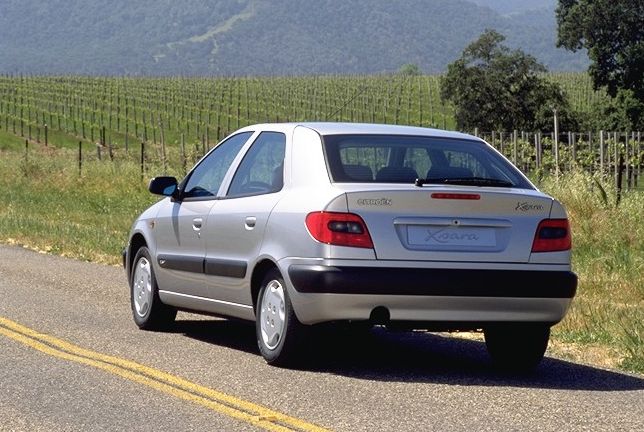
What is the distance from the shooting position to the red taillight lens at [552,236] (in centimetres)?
880

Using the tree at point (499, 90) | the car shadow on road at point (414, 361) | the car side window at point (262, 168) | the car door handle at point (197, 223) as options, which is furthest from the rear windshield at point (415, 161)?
the tree at point (499, 90)

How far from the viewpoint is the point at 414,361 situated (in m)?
9.52

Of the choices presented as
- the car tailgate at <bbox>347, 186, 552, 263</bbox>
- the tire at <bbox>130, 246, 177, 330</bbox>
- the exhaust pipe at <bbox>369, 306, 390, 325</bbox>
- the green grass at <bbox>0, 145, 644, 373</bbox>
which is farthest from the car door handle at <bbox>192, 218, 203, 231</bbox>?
the green grass at <bbox>0, 145, 644, 373</bbox>

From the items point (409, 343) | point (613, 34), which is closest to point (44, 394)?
point (409, 343)

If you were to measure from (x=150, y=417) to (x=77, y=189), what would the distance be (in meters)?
27.0

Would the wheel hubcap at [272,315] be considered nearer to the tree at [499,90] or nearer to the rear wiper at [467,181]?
the rear wiper at [467,181]

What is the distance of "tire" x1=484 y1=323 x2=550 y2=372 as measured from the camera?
9.18m

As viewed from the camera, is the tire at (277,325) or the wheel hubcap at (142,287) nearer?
the tire at (277,325)

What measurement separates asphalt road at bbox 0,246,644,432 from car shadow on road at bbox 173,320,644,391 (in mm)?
12

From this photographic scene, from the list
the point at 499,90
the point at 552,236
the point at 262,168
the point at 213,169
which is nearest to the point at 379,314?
the point at 552,236

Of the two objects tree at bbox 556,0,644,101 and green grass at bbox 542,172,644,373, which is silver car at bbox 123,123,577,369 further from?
tree at bbox 556,0,644,101

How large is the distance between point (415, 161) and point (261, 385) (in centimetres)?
178

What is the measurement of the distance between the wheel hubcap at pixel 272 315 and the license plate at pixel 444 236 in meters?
0.89

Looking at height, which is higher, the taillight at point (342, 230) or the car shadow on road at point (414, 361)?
the taillight at point (342, 230)
